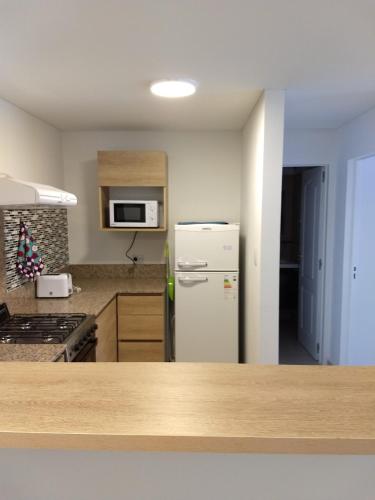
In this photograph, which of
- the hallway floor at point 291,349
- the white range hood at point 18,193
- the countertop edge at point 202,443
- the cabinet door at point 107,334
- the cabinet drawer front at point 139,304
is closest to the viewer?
the countertop edge at point 202,443

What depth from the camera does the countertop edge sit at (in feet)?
2.44

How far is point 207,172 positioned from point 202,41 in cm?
206

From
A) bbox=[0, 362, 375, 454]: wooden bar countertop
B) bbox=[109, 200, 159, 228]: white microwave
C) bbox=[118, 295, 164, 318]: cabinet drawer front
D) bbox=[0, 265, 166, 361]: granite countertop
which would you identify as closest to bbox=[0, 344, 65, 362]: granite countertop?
bbox=[0, 265, 166, 361]: granite countertop

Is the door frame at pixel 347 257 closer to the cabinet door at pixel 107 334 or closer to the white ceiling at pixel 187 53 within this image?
the white ceiling at pixel 187 53

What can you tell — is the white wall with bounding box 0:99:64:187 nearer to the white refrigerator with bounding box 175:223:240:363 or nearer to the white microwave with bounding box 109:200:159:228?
the white microwave with bounding box 109:200:159:228

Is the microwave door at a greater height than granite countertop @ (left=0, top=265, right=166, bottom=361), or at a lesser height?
greater

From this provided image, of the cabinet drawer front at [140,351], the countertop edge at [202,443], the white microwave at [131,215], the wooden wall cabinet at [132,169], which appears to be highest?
the wooden wall cabinet at [132,169]

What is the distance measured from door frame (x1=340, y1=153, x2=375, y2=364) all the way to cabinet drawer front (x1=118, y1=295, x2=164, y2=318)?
1.73 m

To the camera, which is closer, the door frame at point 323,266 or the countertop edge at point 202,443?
the countertop edge at point 202,443

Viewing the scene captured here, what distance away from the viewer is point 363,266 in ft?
11.0

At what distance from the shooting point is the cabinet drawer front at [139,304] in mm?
3205

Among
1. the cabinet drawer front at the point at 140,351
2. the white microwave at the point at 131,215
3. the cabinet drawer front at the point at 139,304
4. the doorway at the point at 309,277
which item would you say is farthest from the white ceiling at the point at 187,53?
the cabinet drawer front at the point at 140,351

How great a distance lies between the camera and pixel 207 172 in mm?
3701

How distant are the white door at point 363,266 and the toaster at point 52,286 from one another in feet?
8.48
